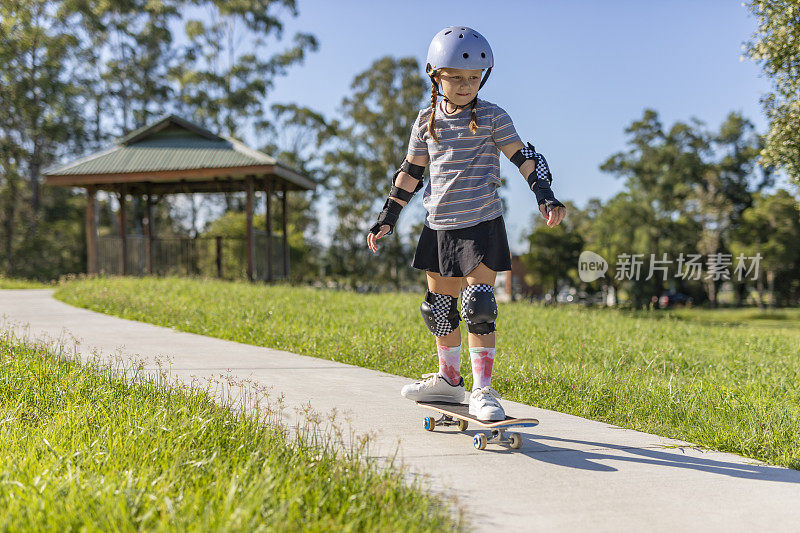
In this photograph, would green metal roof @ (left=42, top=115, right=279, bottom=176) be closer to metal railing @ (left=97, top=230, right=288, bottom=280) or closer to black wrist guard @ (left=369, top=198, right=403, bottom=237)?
metal railing @ (left=97, top=230, right=288, bottom=280)

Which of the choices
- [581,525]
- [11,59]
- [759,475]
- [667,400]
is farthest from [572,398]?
[11,59]

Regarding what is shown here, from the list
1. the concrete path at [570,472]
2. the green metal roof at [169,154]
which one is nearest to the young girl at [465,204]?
the concrete path at [570,472]

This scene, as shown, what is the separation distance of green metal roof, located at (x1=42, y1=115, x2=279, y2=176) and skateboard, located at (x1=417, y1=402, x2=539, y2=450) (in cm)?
1267

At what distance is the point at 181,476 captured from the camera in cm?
232

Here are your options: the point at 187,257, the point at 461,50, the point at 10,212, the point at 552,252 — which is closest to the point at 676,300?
the point at 552,252

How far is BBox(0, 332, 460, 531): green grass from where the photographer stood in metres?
1.94

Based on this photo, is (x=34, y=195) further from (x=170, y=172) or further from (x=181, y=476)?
(x=181, y=476)

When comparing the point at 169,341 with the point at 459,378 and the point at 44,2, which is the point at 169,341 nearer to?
the point at 459,378

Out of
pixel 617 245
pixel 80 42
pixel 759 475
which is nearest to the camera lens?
pixel 759 475

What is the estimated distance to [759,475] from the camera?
288 cm

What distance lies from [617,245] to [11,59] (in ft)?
126

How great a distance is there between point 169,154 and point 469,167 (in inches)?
586

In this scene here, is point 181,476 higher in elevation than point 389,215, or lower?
lower

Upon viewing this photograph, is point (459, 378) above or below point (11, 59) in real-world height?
below
